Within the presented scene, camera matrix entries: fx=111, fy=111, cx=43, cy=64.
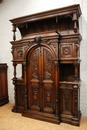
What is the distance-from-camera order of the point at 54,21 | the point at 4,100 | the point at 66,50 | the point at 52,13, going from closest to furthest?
the point at 66,50
the point at 52,13
the point at 54,21
the point at 4,100

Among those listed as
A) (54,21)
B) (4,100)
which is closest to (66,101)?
(54,21)

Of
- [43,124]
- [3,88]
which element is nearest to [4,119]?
[43,124]

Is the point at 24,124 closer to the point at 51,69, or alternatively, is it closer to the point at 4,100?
the point at 51,69

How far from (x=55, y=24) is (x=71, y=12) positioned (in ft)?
2.15

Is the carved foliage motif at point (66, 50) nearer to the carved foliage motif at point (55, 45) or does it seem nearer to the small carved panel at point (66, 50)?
the small carved panel at point (66, 50)

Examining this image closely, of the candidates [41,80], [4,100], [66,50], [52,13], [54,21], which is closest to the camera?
[66,50]

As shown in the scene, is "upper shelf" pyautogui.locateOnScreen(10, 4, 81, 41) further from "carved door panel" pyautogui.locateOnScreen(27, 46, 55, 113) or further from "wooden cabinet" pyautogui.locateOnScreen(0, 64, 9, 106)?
"wooden cabinet" pyautogui.locateOnScreen(0, 64, 9, 106)

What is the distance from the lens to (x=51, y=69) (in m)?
2.71

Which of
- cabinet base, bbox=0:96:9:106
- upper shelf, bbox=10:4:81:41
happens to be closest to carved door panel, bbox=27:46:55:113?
upper shelf, bbox=10:4:81:41

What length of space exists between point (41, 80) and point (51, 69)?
1.27ft

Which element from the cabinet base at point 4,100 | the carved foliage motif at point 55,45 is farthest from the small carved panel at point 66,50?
the cabinet base at point 4,100

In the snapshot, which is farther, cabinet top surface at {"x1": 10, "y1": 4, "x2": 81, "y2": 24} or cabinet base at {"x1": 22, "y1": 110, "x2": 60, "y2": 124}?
cabinet base at {"x1": 22, "y1": 110, "x2": 60, "y2": 124}

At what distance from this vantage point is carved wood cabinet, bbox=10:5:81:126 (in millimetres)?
2521

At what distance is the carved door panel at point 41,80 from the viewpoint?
2730mm
